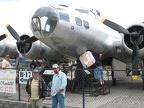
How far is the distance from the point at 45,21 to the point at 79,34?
5.50ft

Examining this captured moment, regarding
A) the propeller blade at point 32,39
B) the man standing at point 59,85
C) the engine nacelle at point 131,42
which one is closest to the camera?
the man standing at point 59,85

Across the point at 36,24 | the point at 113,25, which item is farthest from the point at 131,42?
the point at 36,24

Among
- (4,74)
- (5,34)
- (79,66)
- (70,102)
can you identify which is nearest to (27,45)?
(5,34)

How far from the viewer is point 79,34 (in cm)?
1071

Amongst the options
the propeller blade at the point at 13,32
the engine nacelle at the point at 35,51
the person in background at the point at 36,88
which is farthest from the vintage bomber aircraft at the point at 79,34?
the person in background at the point at 36,88

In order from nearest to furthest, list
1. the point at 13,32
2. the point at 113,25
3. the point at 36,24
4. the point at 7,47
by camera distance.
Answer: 1. the point at 36,24
2. the point at 113,25
3. the point at 13,32
4. the point at 7,47

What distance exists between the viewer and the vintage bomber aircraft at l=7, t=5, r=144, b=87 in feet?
32.4

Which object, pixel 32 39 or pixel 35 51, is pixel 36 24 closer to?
pixel 32 39

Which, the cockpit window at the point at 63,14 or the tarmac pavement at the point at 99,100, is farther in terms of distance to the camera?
the cockpit window at the point at 63,14

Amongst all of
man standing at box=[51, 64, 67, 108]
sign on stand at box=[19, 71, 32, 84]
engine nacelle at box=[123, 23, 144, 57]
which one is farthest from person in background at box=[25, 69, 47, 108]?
engine nacelle at box=[123, 23, 144, 57]

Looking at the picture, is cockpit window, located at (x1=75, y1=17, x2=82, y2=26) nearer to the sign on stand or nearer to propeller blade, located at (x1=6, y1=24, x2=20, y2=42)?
the sign on stand

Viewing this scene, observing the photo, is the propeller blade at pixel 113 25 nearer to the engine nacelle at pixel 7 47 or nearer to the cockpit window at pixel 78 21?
the cockpit window at pixel 78 21

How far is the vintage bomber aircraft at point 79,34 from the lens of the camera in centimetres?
988

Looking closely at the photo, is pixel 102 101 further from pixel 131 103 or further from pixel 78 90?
pixel 78 90
